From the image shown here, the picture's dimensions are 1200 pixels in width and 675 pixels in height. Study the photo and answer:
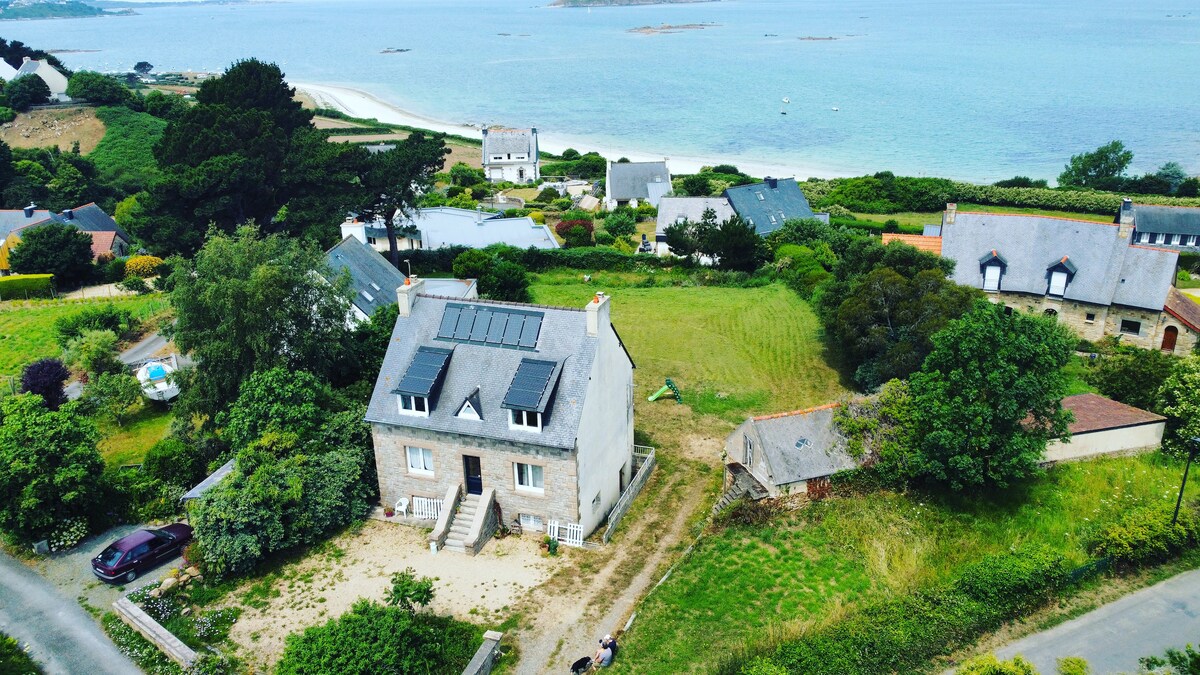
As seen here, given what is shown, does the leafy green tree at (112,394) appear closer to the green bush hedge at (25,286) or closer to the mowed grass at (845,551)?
the green bush hedge at (25,286)

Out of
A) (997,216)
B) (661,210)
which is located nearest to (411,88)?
(661,210)

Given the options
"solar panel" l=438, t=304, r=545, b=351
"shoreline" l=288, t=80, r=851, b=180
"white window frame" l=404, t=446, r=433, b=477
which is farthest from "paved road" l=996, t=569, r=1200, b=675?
"shoreline" l=288, t=80, r=851, b=180

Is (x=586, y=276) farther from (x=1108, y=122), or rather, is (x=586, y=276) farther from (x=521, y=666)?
(x=1108, y=122)

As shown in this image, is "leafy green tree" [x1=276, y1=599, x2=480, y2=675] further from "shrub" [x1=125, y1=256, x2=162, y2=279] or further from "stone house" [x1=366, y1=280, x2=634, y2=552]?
"shrub" [x1=125, y1=256, x2=162, y2=279]

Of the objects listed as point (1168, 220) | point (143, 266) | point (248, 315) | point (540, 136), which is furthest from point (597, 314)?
point (540, 136)

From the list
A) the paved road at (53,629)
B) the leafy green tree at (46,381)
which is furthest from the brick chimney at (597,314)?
the leafy green tree at (46,381)

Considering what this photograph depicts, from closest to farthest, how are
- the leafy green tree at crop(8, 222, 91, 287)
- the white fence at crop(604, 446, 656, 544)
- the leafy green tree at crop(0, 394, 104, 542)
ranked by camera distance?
the leafy green tree at crop(0, 394, 104, 542)
the white fence at crop(604, 446, 656, 544)
the leafy green tree at crop(8, 222, 91, 287)
